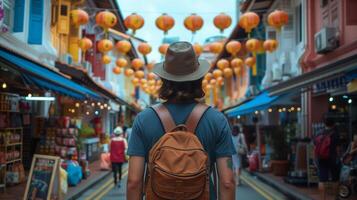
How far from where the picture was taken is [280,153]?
1752 centimetres

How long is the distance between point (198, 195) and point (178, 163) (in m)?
0.22

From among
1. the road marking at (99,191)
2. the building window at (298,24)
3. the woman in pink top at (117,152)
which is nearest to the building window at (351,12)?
the building window at (298,24)

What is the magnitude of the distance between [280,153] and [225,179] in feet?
48.4

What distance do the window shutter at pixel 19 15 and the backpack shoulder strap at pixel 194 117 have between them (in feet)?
40.7

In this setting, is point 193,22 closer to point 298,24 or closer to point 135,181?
point 298,24

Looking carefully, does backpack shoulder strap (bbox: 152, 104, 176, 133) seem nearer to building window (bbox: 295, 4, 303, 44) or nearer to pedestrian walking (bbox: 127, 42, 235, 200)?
pedestrian walking (bbox: 127, 42, 235, 200)

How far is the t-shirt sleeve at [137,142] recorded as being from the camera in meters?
3.19

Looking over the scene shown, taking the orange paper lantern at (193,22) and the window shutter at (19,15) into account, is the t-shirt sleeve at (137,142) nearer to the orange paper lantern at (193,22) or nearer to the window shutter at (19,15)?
the window shutter at (19,15)

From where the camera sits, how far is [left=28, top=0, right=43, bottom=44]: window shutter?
624 inches

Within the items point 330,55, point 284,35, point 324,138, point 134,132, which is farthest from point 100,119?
point 134,132

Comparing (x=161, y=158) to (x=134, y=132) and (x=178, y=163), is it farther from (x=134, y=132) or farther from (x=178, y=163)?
(x=134, y=132)

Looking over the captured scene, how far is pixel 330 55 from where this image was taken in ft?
52.5

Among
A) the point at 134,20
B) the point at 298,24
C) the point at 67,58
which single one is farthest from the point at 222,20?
the point at 67,58

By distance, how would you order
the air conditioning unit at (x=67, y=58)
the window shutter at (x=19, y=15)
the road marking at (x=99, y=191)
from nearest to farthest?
the road marking at (x=99, y=191) → the window shutter at (x=19, y=15) → the air conditioning unit at (x=67, y=58)
